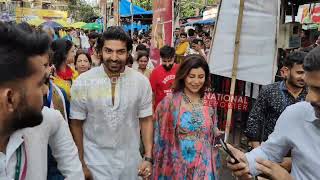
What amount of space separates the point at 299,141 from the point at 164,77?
418cm

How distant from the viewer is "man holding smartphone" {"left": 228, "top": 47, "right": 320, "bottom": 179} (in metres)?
2.18

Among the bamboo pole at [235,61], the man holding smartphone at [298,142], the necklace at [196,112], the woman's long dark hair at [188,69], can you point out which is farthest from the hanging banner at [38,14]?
the man holding smartphone at [298,142]

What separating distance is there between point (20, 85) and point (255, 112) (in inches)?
121

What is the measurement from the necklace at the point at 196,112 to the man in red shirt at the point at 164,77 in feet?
6.43

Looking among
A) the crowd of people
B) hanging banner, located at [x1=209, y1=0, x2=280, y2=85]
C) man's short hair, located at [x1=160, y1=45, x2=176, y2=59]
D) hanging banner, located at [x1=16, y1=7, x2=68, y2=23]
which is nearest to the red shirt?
man's short hair, located at [x1=160, y1=45, x2=176, y2=59]

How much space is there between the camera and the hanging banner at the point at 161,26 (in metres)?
7.63

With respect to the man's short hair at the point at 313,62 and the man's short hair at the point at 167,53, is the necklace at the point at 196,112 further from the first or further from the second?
the man's short hair at the point at 167,53

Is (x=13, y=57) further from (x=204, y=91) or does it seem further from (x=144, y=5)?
(x=144, y=5)

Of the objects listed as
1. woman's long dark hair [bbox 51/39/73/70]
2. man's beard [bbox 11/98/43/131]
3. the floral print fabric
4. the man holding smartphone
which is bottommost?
the floral print fabric

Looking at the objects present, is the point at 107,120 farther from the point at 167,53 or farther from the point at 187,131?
the point at 167,53

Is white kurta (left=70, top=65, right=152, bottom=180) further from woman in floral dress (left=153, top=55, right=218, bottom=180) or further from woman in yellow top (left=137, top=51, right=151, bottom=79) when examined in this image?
woman in yellow top (left=137, top=51, right=151, bottom=79)

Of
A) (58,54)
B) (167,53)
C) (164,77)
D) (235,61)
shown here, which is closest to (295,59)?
(235,61)

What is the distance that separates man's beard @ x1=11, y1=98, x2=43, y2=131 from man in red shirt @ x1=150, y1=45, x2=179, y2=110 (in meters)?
4.53

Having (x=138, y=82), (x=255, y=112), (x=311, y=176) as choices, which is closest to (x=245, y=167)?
(x=311, y=176)
